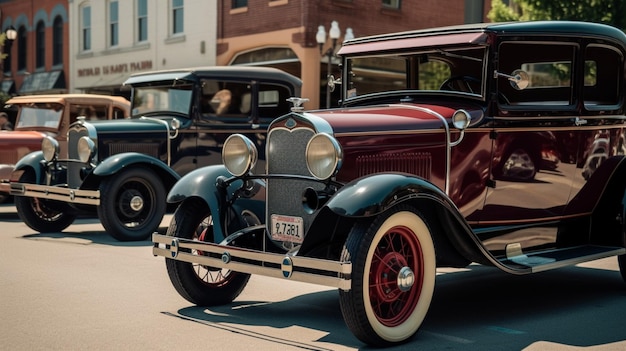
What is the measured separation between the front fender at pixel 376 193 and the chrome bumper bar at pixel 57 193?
4829 millimetres

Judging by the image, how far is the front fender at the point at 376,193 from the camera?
15.1 feet

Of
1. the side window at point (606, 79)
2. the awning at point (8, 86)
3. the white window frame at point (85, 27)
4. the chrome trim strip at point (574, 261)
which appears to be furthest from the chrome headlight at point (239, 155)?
the awning at point (8, 86)

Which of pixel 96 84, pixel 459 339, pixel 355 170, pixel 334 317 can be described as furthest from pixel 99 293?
pixel 96 84

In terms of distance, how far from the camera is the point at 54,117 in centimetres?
1270

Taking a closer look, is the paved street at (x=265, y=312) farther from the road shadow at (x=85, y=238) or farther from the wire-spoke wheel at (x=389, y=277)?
the road shadow at (x=85, y=238)

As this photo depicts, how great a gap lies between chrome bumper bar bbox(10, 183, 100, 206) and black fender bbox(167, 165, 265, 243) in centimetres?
334

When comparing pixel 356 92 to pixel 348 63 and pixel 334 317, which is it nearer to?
pixel 348 63

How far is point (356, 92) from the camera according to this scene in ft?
22.3

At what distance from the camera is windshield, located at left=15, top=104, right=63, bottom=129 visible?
12.7 meters

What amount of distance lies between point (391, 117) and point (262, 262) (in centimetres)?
130

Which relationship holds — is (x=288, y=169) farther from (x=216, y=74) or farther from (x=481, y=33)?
(x=216, y=74)

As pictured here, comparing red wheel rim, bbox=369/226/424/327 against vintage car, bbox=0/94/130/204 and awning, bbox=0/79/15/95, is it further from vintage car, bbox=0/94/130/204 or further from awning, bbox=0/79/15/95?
awning, bbox=0/79/15/95

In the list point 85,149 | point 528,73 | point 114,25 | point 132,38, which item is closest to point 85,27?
point 114,25

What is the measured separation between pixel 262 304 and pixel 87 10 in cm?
2356
